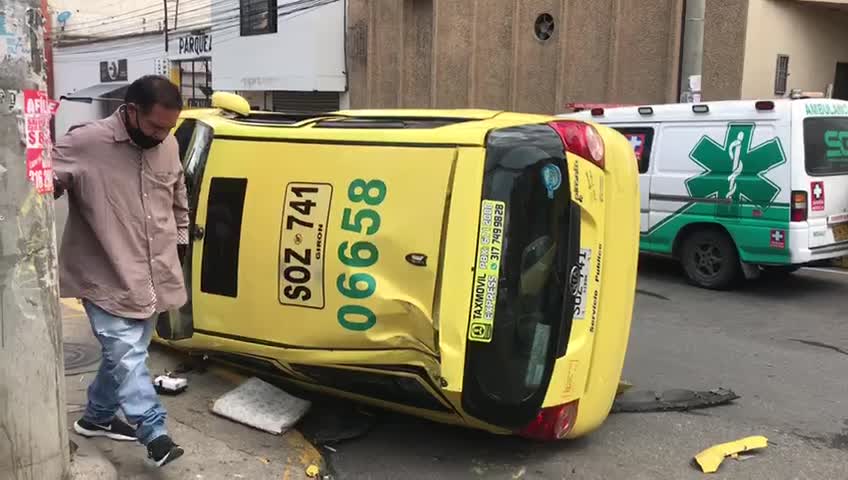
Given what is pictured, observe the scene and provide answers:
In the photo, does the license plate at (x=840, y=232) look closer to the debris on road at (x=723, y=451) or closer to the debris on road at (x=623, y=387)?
the debris on road at (x=623, y=387)

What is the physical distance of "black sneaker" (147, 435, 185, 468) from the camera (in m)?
3.39

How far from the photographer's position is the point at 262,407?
4.36 metres

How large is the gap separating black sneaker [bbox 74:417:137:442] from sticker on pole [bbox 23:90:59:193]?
145 cm

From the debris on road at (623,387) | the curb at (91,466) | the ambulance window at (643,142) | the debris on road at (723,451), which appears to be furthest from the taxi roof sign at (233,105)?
the ambulance window at (643,142)

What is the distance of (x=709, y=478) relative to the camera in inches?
154

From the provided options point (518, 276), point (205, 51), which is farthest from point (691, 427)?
point (205, 51)

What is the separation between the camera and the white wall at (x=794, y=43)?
13.4 m

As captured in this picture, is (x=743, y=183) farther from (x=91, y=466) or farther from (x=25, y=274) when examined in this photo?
(x=25, y=274)

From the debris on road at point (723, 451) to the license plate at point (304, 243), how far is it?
2.14 meters

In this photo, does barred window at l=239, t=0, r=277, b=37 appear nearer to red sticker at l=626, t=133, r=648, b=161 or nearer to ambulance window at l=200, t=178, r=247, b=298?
red sticker at l=626, t=133, r=648, b=161

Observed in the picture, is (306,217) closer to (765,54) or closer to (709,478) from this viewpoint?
(709,478)

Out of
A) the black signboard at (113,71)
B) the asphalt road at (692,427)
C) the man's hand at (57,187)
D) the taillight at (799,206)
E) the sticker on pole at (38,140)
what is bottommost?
the asphalt road at (692,427)

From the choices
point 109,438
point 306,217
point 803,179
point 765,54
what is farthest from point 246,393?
point 765,54

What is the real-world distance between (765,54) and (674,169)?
5.99 m
